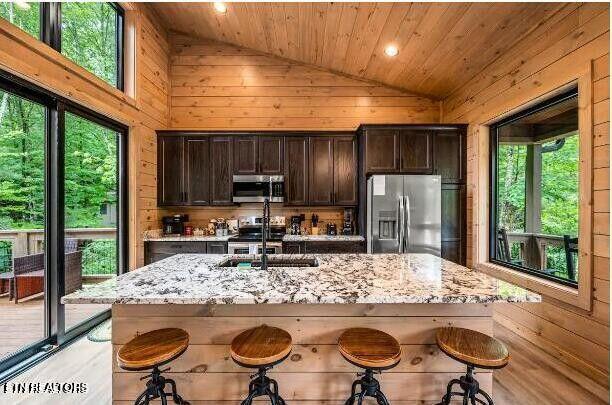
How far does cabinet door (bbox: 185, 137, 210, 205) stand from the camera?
13.6 feet

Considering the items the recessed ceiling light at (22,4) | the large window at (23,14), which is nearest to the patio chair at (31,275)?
the large window at (23,14)

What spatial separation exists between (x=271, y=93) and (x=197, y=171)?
5.51 ft

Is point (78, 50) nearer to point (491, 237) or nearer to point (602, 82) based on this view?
point (602, 82)

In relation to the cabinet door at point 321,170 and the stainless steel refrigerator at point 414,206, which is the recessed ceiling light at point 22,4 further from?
the stainless steel refrigerator at point 414,206

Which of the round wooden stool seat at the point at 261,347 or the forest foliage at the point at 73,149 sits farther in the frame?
the forest foliage at the point at 73,149

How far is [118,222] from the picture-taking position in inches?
138

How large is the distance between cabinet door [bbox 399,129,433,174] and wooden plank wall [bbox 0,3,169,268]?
11.3ft

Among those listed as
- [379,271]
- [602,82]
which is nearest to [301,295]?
[379,271]

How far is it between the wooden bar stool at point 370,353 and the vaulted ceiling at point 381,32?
9.46ft

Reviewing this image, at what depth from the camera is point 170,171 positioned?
4145 millimetres

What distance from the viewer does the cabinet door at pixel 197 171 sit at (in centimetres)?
416

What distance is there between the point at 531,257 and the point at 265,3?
406 cm

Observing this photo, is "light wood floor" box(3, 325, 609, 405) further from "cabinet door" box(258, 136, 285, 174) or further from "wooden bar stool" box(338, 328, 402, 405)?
"cabinet door" box(258, 136, 285, 174)

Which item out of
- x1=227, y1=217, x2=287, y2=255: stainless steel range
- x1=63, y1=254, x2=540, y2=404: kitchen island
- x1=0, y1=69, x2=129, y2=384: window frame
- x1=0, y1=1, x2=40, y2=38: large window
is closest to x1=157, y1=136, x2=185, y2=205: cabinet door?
x1=227, y1=217, x2=287, y2=255: stainless steel range
